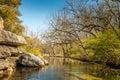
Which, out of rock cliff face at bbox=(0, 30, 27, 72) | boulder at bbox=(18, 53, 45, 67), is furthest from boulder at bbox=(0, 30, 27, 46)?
boulder at bbox=(18, 53, 45, 67)

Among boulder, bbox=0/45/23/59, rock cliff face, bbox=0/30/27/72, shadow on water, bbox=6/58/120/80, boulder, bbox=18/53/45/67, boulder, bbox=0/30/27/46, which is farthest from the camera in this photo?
boulder, bbox=18/53/45/67

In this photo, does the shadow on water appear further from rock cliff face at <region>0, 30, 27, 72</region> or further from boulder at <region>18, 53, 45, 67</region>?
boulder at <region>18, 53, 45, 67</region>

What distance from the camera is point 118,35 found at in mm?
21688

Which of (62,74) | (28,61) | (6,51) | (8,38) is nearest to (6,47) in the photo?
(6,51)

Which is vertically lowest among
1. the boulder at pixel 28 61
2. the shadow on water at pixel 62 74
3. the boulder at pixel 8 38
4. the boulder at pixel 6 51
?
the shadow on water at pixel 62 74

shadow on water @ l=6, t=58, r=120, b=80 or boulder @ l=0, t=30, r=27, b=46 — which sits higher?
boulder @ l=0, t=30, r=27, b=46

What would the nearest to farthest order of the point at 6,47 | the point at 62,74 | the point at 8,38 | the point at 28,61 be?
the point at 62,74 → the point at 8,38 → the point at 6,47 → the point at 28,61

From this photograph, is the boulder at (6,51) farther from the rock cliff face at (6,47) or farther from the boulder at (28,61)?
the boulder at (28,61)

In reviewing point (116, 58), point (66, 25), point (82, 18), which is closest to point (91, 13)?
point (82, 18)

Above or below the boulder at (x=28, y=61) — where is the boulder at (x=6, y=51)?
above

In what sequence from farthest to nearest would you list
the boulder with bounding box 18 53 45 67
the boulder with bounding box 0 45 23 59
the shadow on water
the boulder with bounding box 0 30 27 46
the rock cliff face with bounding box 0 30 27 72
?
the boulder with bounding box 18 53 45 67
the boulder with bounding box 0 45 23 59
the boulder with bounding box 0 30 27 46
the rock cliff face with bounding box 0 30 27 72
the shadow on water

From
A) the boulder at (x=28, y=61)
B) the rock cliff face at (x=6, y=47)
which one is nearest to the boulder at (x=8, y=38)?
the rock cliff face at (x=6, y=47)

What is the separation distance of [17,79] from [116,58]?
37.3 ft

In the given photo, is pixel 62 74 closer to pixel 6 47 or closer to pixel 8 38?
pixel 8 38
